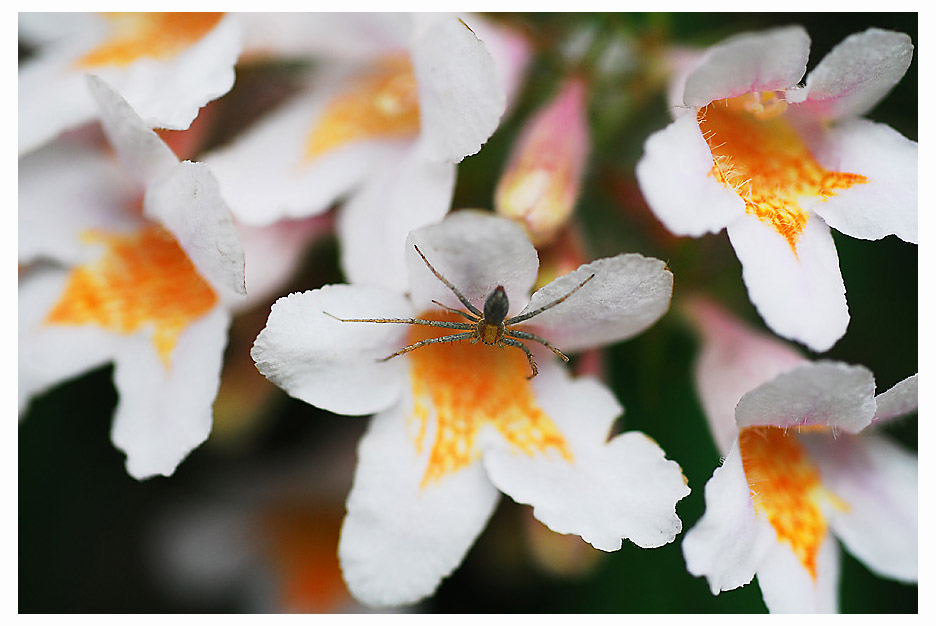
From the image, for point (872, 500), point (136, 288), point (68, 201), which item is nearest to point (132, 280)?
point (136, 288)

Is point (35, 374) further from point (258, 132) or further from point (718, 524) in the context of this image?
point (718, 524)


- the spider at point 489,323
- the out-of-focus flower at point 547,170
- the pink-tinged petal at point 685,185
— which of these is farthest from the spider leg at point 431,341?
the pink-tinged petal at point 685,185

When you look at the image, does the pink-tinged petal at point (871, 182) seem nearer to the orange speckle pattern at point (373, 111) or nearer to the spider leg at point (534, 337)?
the spider leg at point (534, 337)

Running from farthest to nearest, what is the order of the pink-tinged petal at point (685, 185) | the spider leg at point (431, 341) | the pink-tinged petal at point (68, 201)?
the pink-tinged petal at point (68, 201)
the spider leg at point (431, 341)
the pink-tinged petal at point (685, 185)

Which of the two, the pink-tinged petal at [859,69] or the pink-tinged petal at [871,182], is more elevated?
the pink-tinged petal at [859,69]

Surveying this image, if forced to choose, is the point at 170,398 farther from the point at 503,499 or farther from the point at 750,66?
the point at 750,66

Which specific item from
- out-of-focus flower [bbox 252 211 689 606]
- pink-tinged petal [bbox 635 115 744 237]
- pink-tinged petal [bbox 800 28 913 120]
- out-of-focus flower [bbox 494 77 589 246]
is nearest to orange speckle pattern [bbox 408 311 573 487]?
out-of-focus flower [bbox 252 211 689 606]
